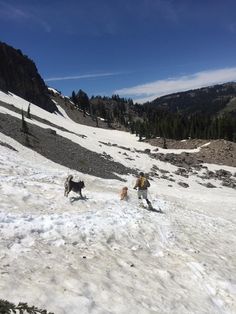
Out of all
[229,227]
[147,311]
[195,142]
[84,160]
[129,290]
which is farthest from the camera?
[195,142]

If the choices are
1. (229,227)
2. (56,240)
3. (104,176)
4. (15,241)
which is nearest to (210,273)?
(56,240)

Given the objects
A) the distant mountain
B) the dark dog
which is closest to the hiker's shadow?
the dark dog

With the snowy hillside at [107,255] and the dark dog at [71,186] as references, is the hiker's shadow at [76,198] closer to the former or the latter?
the snowy hillside at [107,255]

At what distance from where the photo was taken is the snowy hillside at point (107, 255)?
1077 cm

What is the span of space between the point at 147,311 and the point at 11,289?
3738 millimetres

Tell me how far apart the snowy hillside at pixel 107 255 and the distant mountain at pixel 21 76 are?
102926 mm

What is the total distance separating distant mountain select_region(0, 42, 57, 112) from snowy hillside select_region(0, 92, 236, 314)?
338ft

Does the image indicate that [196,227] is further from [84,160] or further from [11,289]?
[84,160]

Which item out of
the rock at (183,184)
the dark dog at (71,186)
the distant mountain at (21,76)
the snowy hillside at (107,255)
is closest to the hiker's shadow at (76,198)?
the snowy hillside at (107,255)

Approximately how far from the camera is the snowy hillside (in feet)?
35.3

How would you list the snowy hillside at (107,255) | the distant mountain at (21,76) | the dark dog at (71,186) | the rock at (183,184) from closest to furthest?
the snowy hillside at (107,255)
the dark dog at (71,186)
the rock at (183,184)
the distant mountain at (21,76)

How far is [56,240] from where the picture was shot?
14336 millimetres

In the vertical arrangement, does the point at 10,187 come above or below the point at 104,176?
above

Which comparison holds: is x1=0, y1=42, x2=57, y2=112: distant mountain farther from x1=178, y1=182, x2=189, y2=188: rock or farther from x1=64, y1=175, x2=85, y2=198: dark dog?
x1=64, y1=175, x2=85, y2=198: dark dog
